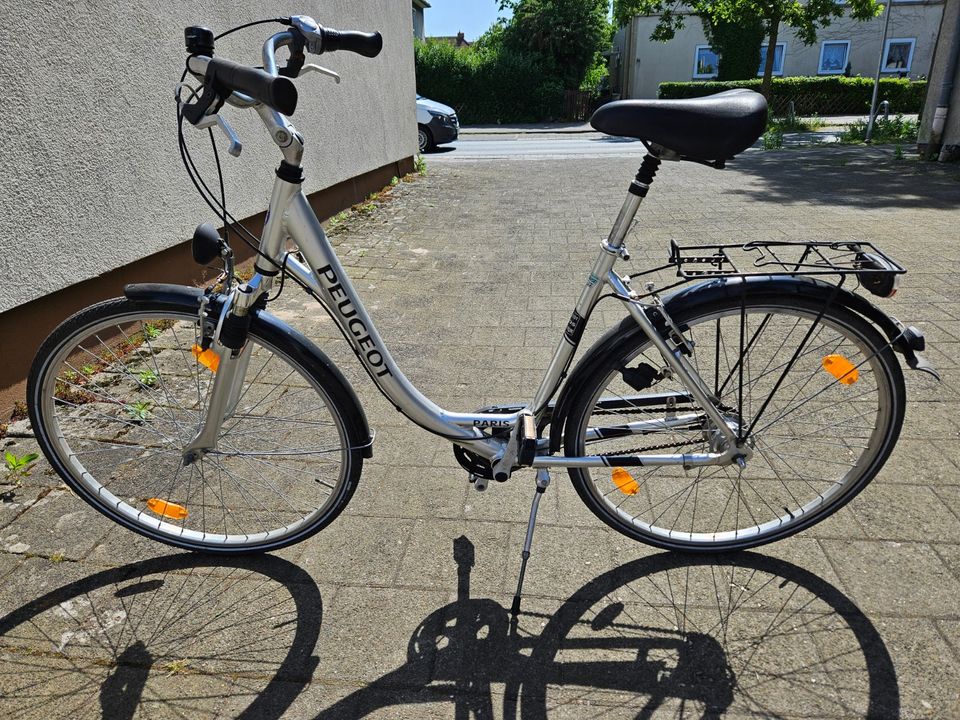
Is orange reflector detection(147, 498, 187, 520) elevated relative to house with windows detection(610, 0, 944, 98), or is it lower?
lower

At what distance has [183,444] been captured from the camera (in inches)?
97.2

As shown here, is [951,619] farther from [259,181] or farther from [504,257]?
[259,181]

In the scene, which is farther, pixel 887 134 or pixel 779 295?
pixel 887 134

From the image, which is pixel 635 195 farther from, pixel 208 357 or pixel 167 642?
pixel 167 642

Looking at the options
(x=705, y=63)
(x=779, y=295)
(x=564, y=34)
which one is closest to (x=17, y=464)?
(x=779, y=295)

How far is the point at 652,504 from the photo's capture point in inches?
107

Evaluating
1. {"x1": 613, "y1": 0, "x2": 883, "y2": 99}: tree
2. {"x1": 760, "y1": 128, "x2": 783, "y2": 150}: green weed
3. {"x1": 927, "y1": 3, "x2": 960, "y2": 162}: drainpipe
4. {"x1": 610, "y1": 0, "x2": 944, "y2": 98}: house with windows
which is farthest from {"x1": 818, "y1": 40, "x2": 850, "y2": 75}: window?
{"x1": 927, "y1": 3, "x2": 960, "y2": 162}: drainpipe

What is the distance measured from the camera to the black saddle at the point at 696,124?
6.18 feet

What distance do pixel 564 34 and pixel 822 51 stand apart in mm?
11422

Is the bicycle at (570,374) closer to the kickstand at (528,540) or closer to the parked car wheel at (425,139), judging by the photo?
the kickstand at (528,540)

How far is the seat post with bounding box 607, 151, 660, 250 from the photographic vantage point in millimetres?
2014

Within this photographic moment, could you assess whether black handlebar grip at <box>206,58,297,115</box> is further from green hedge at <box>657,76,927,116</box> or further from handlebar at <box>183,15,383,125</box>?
green hedge at <box>657,76,927,116</box>

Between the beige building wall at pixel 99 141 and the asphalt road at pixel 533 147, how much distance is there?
30.6 feet

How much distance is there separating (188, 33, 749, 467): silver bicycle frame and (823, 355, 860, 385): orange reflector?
14.8 inches
